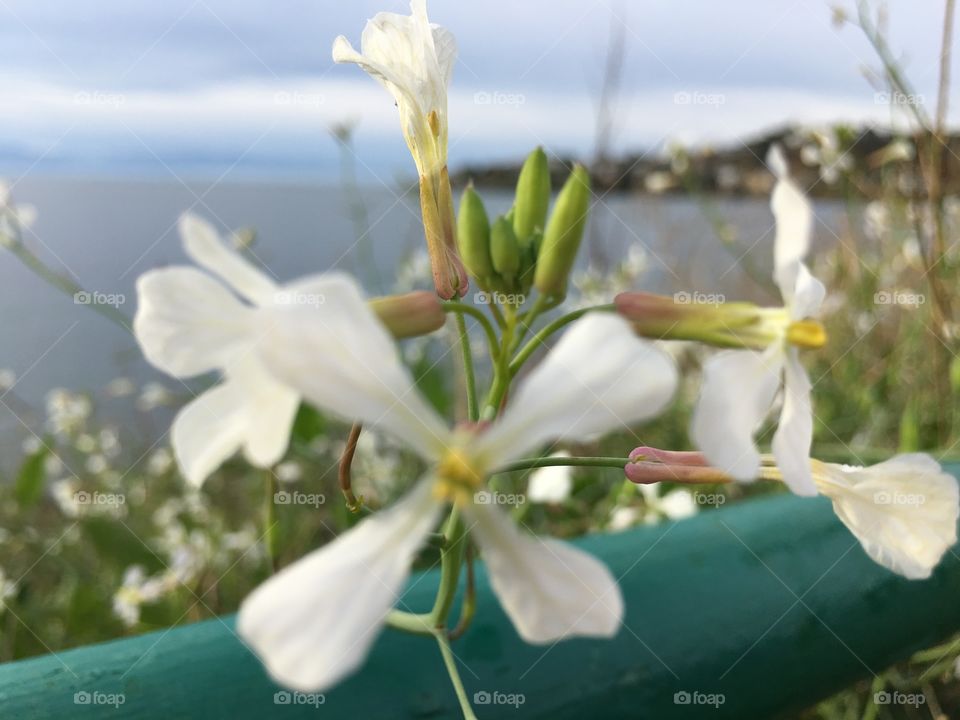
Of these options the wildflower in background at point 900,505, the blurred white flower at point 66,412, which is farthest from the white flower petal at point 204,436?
the blurred white flower at point 66,412

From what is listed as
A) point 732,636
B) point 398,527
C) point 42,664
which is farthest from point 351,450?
point 732,636

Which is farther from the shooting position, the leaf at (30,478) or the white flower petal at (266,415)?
the leaf at (30,478)

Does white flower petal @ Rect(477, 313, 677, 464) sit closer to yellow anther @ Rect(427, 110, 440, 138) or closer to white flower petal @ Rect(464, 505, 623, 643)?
white flower petal @ Rect(464, 505, 623, 643)
